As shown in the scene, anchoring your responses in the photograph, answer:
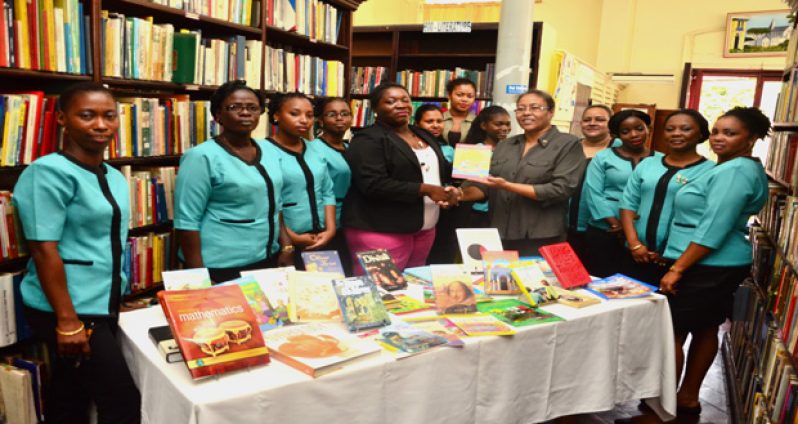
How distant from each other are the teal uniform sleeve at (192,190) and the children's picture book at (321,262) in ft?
1.82

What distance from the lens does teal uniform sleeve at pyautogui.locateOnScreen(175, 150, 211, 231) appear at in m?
2.36

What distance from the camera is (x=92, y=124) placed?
1.93 m

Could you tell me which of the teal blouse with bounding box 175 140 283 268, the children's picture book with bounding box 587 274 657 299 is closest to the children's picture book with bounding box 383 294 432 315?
the teal blouse with bounding box 175 140 283 268

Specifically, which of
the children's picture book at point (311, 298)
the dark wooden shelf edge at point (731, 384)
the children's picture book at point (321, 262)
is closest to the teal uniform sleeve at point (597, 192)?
the dark wooden shelf edge at point (731, 384)

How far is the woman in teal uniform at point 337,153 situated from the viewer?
3365mm

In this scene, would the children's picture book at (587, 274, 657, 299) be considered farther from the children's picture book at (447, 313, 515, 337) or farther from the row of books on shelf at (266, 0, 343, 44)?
the row of books on shelf at (266, 0, 343, 44)

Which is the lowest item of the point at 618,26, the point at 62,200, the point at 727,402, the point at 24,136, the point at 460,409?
the point at 727,402

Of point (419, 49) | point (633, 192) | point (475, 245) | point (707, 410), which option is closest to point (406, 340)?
point (475, 245)

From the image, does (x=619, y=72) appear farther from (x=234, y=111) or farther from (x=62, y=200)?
(x=62, y=200)

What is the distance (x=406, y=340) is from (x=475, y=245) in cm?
90

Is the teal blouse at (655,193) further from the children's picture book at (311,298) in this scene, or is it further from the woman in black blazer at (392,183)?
the children's picture book at (311,298)

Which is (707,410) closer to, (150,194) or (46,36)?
(150,194)

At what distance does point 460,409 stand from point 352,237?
53.7 inches

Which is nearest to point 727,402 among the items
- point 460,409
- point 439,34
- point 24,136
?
point 460,409
